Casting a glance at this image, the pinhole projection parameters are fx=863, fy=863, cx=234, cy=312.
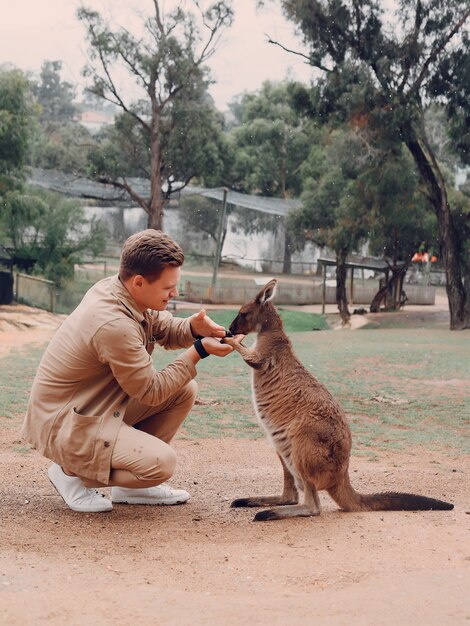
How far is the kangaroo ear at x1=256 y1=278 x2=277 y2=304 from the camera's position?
487 cm

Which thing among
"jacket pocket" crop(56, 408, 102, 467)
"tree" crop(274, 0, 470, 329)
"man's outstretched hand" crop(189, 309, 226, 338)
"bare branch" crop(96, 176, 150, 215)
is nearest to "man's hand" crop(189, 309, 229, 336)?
"man's outstretched hand" crop(189, 309, 226, 338)

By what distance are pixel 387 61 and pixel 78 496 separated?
17.3 metres

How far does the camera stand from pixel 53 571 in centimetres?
337

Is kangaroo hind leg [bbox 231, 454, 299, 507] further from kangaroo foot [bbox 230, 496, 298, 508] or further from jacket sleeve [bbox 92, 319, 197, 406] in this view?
jacket sleeve [bbox 92, 319, 197, 406]

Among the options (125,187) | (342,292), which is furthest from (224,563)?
(125,187)

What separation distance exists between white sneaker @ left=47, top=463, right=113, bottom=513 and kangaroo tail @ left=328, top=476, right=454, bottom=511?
3.83ft

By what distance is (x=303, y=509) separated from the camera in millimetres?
4344

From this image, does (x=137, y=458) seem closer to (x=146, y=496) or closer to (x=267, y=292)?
(x=146, y=496)

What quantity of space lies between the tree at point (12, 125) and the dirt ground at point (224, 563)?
17.2 metres

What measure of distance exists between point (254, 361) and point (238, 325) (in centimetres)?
40

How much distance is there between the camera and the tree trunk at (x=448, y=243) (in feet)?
69.8

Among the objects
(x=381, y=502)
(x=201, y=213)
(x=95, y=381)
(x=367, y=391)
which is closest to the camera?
(x=95, y=381)

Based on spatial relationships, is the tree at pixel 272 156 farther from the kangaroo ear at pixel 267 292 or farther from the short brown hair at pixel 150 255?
the short brown hair at pixel 150 255

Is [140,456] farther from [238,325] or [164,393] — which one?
[238,325]
